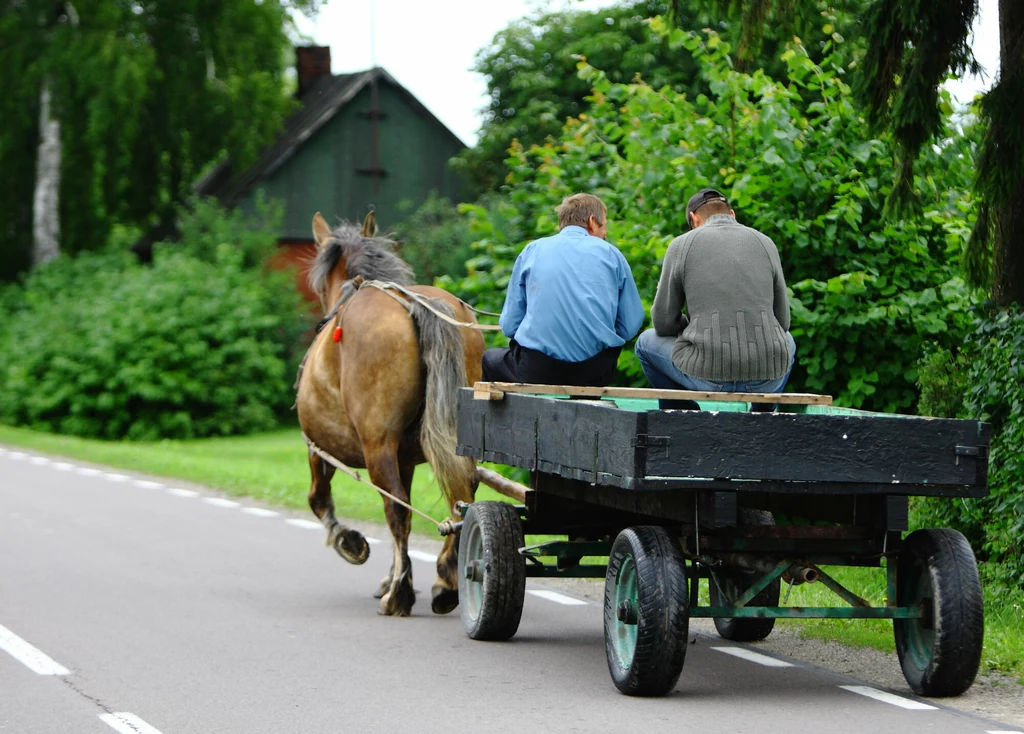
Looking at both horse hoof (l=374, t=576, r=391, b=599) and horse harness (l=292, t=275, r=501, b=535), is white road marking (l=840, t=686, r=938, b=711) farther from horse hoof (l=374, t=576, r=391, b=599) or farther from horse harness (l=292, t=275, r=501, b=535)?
horse hoof (l=374, t=576, r=391, b=599)

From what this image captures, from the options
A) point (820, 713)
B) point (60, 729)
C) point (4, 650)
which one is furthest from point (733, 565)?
point (4, 650)

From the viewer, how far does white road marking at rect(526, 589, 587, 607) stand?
399 inches

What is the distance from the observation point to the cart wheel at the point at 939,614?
263 inches

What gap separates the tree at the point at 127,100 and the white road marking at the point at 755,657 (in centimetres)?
2926

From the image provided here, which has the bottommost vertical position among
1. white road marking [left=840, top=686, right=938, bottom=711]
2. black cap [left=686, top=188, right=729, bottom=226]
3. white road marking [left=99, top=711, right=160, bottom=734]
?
white road marking [left=99, top=711, right=160, bottom=734]

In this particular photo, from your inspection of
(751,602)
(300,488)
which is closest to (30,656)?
(751,602)

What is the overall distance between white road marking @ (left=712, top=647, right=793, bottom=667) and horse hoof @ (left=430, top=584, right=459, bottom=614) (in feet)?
5.68

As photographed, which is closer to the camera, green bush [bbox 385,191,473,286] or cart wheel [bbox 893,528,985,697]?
cart wheel [bbox 893,528,985,697]

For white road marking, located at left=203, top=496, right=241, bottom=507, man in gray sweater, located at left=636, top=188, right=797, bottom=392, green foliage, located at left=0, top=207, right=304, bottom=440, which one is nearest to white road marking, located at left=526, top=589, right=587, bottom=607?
man in gray sweater, located at left=636, top=188, right=797, bottom=392

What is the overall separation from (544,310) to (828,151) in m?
5.09

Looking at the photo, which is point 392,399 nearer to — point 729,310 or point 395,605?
point 395,605

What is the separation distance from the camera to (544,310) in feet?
27.0

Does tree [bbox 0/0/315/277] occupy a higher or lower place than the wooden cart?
higher

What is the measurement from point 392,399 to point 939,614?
A: 418 centimetres
